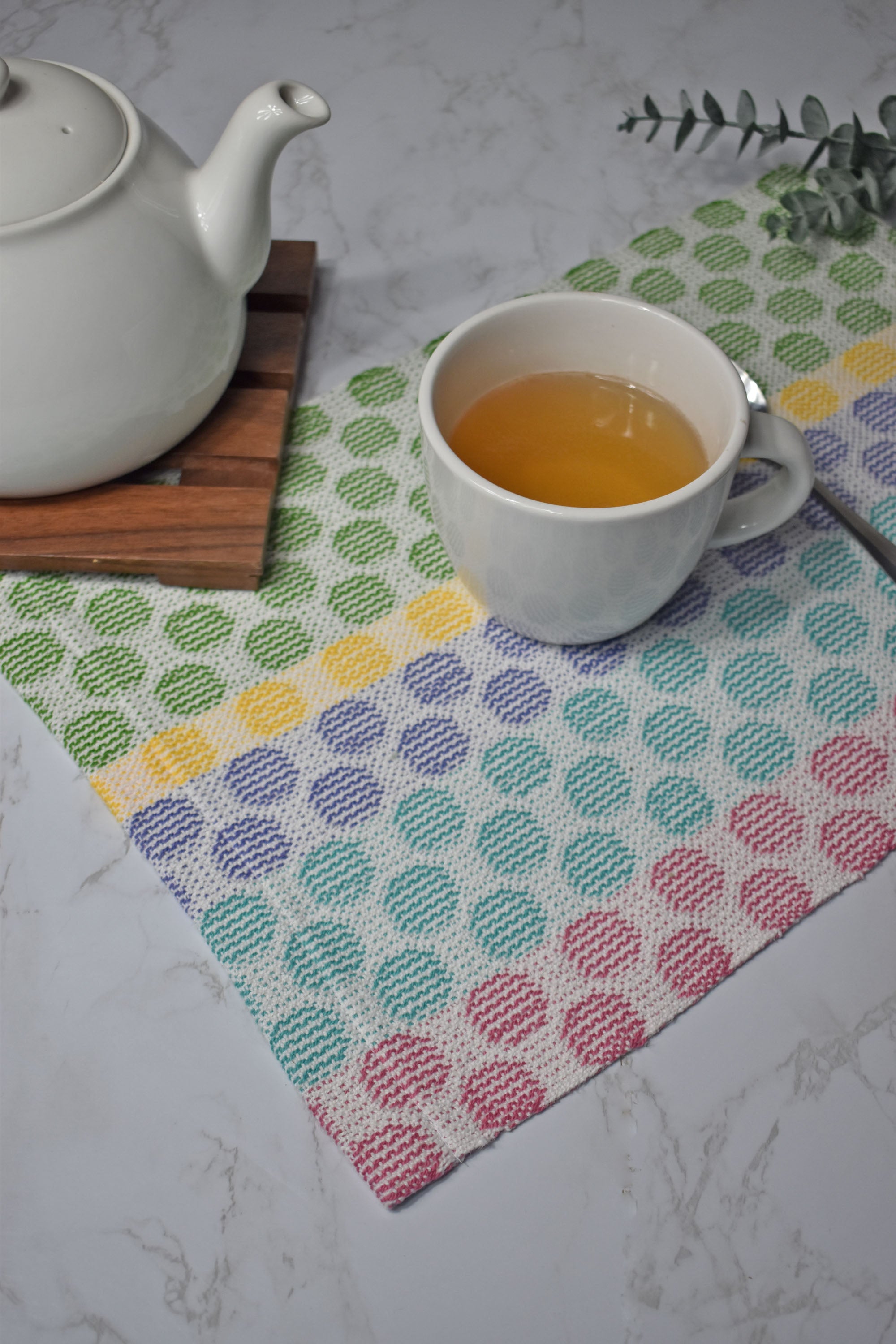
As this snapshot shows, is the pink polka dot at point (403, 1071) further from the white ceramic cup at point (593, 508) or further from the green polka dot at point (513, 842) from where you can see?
the white ceramic cup at point (593, 508)

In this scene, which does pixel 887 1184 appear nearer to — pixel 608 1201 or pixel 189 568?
pixel 608 1201


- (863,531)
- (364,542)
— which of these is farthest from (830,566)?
(364,542)

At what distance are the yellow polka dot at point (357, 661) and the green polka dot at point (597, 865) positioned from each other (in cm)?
Answer: 12

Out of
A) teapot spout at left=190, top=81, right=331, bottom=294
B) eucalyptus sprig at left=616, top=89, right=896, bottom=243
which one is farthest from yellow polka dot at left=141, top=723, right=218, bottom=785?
eucalyptus sprig at left=616, top=89, right=896, bottom=243

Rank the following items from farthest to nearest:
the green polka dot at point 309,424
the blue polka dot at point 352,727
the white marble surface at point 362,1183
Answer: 1. the green polka dot at point 309,424
2. the blue polka dot at point 352,727
3. the white marble surface at point 362,1183

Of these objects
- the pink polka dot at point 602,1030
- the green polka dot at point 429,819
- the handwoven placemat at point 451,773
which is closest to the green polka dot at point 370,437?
the handwoven placemat at point 451,773

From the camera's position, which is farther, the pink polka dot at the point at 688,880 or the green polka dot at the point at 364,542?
the green polka dot at the point at 364,542

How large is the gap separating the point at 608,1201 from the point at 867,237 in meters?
0.57

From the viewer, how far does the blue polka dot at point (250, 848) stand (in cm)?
45

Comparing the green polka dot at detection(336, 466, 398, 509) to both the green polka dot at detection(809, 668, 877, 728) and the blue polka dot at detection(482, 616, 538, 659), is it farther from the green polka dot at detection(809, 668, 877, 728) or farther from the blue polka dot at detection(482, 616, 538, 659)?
the green polka dot at detection(809, 668, 877, 728)

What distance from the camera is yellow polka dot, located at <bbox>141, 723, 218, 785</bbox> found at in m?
0.47

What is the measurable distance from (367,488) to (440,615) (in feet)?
0.29

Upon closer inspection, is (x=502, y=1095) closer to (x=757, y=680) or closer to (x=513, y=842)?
(x=513, y=842)

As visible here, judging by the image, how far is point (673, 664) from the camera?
0.51 metres
